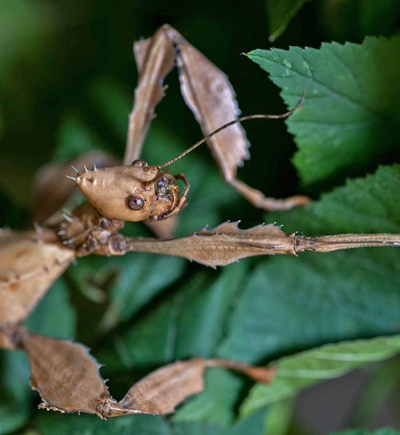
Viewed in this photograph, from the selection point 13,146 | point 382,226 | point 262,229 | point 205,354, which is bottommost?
point 205,354

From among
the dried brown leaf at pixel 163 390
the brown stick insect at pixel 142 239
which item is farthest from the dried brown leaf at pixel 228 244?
the dried brown leaf at pixel 163 390

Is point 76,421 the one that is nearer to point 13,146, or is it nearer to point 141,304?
point 141,304

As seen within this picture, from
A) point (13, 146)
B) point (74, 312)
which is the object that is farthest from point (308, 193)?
point (13, 146)

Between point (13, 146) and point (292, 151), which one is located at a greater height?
point (13, 146)

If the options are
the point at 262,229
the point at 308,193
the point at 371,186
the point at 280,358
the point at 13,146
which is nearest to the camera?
the point at 262,229

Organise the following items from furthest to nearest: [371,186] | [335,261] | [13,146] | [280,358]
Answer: [13,146] → [280,358] → [335,261] → [371,186]

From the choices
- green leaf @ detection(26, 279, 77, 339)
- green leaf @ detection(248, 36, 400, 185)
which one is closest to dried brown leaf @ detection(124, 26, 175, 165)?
green leaf @ detection(248, 36, 400, 185)

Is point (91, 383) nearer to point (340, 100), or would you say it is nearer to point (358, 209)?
point (358, 209)
